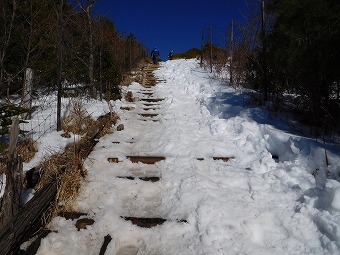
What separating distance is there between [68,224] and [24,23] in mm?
6529

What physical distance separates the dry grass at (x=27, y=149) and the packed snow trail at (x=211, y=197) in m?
0.79

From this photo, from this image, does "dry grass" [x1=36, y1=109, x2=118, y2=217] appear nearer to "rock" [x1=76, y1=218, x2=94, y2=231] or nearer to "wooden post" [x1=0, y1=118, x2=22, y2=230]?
"rock" [x1=76, y1=218, x2=94, y2=231]

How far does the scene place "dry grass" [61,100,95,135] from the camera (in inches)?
181

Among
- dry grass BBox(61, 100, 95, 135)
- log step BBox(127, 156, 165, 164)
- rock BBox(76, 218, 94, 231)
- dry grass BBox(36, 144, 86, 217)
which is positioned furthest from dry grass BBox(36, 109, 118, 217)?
dry grass BBox(61, 100, 95, 135)

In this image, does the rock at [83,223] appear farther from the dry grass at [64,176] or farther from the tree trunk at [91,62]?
the tree trunk at [91,62]

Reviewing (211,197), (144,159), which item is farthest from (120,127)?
(211,197)

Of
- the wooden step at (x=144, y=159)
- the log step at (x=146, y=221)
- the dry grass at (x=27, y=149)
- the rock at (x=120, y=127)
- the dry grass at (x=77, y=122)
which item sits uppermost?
the dry grass at (x=77, y=122)

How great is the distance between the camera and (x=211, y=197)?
2.93 m

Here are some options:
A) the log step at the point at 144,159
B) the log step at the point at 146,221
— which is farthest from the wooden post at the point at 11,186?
the log step at the point at 144,159

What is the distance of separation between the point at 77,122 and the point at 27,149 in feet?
3.22

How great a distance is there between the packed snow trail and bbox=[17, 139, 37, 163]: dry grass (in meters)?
0.79

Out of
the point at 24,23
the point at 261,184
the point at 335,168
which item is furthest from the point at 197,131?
the point at 24,23

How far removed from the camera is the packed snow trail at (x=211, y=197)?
7.56ft

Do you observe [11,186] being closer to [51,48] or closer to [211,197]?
[211,197]
